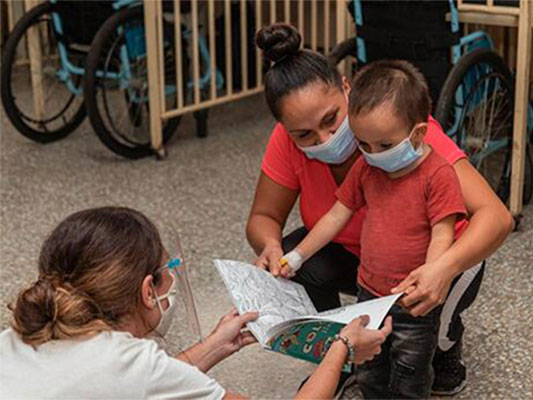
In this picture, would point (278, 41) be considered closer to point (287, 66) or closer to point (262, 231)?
point (287, 66)

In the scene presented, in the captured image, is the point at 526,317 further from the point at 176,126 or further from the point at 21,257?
the point at 176,126

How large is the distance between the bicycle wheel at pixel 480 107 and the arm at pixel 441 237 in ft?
3.16

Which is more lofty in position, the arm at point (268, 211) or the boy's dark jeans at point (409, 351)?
the arm at point (268, 211)

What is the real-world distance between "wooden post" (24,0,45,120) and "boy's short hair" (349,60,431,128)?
2.32 meters

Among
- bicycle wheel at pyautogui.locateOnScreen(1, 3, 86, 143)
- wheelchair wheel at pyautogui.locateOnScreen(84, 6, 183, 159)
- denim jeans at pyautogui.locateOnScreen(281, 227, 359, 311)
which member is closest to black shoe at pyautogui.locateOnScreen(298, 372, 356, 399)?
denim jeans at pyautogui.locateOnScreen(281, 227, 359, 311)

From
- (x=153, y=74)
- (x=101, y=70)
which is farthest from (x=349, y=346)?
(x=101, y=70)

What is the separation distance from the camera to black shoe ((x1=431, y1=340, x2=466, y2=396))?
6.89ft

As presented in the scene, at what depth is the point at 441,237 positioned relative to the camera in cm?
172

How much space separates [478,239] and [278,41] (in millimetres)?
508

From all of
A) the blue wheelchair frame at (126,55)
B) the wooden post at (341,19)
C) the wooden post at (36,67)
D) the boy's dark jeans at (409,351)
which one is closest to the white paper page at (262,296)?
the boy's dark jeans at (409,351)

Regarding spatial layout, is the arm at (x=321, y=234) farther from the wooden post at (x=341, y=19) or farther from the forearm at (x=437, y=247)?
the wooden post at (x=341, y=19)

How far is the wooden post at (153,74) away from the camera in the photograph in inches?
136

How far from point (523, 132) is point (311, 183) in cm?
99

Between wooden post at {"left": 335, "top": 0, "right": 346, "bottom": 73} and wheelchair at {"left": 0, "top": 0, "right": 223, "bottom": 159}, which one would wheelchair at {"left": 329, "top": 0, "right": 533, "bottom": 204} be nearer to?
wooden post at {"left": 335, "top": 0, "right": 346, "bottom": 73}
